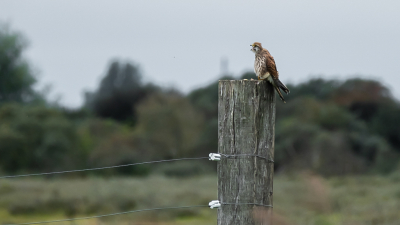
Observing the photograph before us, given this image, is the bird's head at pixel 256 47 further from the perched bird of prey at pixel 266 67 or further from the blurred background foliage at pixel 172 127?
the blurred background foliage at pixel 172 127

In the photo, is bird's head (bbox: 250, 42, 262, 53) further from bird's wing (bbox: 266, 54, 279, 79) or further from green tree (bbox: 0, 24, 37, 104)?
green tree (bbox: 0, 24, 37, 104)

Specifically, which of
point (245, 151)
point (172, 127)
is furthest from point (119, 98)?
point (245, 151)

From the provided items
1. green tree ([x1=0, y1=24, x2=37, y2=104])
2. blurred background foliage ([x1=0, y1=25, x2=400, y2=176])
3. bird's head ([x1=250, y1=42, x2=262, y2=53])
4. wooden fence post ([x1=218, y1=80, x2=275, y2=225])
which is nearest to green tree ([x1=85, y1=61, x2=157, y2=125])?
blurred background foliage ([x1=0, y1=25, x2=400, y2=176])

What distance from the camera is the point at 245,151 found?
3.52 meters

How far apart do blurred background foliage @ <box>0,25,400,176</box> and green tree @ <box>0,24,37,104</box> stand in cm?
6

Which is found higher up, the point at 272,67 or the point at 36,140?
the point at 272,67

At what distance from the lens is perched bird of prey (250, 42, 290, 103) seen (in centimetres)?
413

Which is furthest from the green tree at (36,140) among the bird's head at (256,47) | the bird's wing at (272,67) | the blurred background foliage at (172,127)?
the bird's wing at (272,67)

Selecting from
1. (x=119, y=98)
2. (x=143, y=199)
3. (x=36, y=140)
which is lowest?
(x=143, y=199)

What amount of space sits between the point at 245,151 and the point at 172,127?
2767cm

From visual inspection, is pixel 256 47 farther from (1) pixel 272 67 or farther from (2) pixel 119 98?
(2) pixel 119 98

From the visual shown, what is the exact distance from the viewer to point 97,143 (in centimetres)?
3108

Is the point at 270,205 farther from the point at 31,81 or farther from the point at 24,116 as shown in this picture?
the point at 31,81

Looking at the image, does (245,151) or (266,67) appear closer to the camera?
(245,151)
